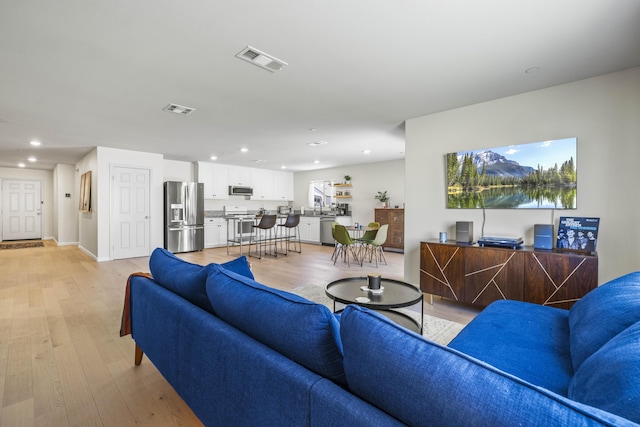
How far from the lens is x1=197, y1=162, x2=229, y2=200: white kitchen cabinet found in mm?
7875

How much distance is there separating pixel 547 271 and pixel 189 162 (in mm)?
7945

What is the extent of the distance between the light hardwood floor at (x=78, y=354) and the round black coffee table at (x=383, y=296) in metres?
0.97

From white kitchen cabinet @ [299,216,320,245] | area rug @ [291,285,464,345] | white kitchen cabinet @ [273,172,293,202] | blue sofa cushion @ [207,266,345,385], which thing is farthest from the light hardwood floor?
white kitchen cabinet @ [273,172,293,202]

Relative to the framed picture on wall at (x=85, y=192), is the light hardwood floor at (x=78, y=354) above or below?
below

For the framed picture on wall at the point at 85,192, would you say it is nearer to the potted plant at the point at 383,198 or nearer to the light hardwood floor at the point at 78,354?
the light hardwood floor at the point at 78,354

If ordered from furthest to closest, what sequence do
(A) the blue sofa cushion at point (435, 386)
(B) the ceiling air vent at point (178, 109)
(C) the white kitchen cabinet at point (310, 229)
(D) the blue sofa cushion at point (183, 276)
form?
1. (C) the white kitchen cabinet at point (310, 229)
2. (B) the ceiling air vent at point (178, 109)
3. (D) the blue sofa cushion at point (183, 276)
4. (A) the blue sofa cushion at point (435, 386)

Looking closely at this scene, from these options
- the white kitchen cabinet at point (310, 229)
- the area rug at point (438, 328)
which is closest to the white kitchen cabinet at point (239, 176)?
the white kitchen cabinet at point (310, 229)

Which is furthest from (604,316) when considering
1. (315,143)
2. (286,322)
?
(315,143)

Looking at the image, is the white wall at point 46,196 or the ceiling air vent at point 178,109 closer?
the ceiling air vent at point 178,109

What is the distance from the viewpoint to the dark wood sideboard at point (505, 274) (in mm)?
2570

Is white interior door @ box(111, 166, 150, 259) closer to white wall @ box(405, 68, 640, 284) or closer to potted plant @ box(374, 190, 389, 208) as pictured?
potted plant @ box(374, 190, 389, 208)

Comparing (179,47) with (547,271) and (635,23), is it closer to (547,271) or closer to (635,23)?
(635,23)

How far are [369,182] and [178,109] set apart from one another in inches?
216

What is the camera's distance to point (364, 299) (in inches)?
84.3
